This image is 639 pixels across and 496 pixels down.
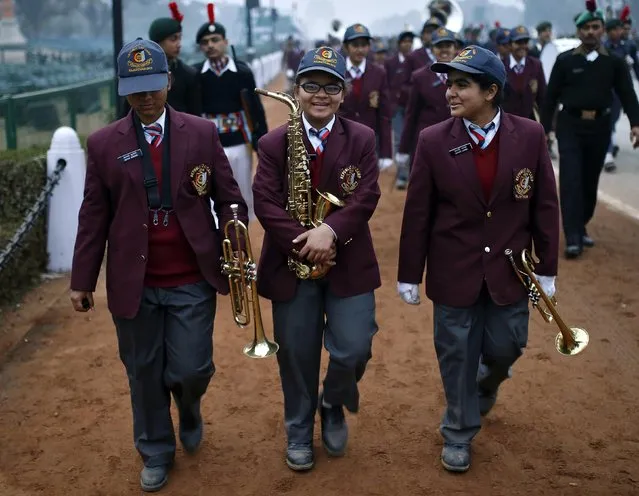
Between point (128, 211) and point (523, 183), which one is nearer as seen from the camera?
point (128, 211)

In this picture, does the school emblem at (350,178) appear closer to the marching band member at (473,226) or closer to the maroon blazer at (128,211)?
the marching band member at (473,226)

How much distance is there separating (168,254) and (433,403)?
216 centimetres

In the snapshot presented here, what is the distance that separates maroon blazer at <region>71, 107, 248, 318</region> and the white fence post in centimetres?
463

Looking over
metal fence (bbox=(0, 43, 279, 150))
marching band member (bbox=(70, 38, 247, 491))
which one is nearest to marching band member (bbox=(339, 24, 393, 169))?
metal fence (bbox=(0, 43, 279, 150))

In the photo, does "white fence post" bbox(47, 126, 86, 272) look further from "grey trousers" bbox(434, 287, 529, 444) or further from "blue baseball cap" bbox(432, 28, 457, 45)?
"grey trousers" bbox(434, 287, 529, 444)

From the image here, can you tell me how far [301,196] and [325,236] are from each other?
0.88 feet

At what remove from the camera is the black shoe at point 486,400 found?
5390 millimetres

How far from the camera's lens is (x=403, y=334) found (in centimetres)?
722

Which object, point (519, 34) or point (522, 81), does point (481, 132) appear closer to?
point (522, 81)

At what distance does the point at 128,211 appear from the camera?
449 cm

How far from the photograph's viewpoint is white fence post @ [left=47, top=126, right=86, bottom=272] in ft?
29.6

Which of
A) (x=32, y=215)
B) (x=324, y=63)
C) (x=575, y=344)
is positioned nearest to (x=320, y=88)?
(x=324, y=63)

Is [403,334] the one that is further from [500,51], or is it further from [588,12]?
[500,51]

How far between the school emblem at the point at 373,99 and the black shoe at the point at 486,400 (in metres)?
5.19
